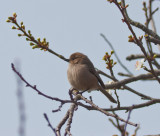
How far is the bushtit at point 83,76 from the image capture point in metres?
6.45

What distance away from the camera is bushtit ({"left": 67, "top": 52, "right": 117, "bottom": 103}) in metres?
6.45

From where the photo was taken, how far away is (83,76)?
649 cm

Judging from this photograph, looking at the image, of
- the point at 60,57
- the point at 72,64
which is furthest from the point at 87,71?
the point at 60,57

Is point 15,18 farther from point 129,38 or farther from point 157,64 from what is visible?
point 157,64

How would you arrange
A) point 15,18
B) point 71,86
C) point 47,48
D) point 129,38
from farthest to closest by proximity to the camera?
point 71,86, point 47,48, point 15,18, point 129,38

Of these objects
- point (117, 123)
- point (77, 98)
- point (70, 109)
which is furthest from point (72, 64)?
point (117, 123)


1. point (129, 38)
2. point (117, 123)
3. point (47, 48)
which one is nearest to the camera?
point (129, 38)

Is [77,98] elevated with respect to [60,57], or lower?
lower


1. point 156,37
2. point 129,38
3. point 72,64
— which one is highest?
point 72,64

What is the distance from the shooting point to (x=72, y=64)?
679cm

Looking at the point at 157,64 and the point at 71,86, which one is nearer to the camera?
the point at 157,64

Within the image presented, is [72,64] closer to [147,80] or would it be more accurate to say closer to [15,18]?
[147,80]

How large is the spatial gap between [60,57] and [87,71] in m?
1.71

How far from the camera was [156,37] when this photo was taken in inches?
187
